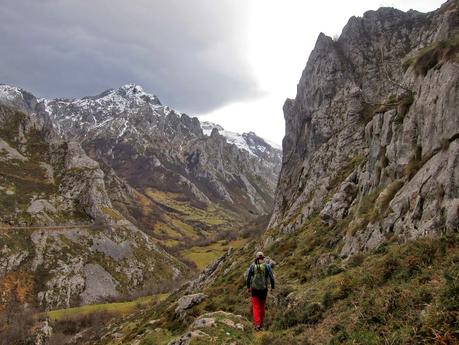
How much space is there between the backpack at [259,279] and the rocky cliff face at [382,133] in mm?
10829

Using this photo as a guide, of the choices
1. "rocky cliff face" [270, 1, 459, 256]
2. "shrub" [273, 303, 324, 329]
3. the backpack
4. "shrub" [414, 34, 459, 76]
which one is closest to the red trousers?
the backpack

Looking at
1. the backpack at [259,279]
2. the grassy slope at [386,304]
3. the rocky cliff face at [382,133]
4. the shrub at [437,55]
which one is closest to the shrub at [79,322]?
the rocky cliff face at [382,133]

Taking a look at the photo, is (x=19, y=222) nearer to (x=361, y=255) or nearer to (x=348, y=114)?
(x=348, y=114)

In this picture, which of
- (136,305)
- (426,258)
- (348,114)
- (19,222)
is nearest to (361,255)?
(426,258)

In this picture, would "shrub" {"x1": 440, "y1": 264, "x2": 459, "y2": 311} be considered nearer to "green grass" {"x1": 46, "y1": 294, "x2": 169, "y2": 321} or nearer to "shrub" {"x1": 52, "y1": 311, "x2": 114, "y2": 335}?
"shrub" {"x1": 52, "y1": 311, "x2": 114, "y2": 335}

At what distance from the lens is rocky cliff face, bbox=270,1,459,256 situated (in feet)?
102

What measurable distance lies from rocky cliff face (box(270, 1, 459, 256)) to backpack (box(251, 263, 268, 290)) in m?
10.8

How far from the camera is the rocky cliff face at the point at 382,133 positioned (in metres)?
31.2

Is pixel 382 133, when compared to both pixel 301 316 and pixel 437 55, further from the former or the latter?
pixel 301 316

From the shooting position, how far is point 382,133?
49.9 m

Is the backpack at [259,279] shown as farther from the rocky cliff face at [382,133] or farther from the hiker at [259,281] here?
the rocky cliff face at [382,133]

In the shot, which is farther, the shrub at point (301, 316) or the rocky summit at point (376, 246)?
the shrub at point (301, 316)

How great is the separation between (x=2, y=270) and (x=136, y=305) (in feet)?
207

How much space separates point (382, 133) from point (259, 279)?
110 ft
